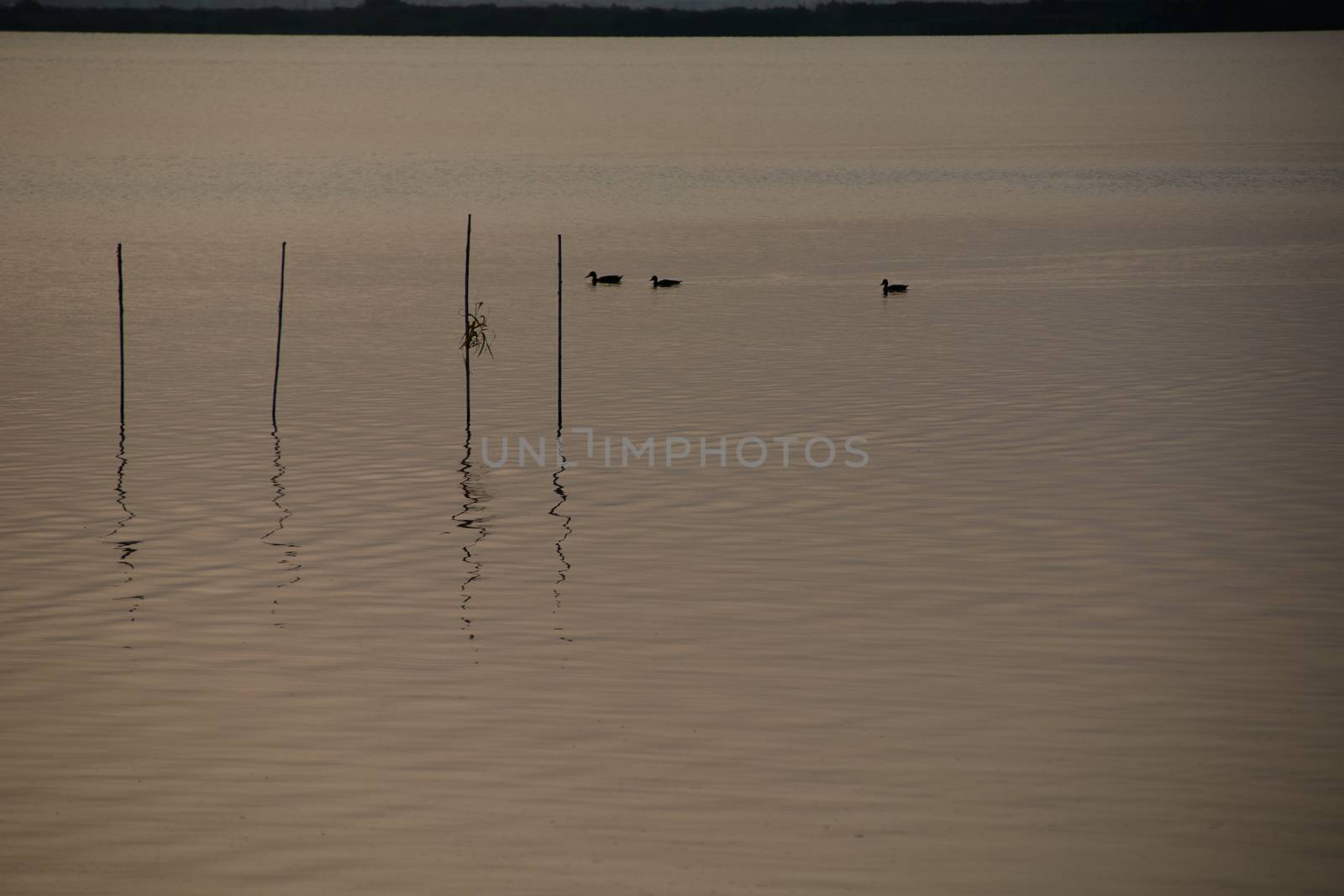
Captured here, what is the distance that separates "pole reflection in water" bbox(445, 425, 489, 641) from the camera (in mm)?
23562

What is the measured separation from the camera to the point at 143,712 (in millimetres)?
19125

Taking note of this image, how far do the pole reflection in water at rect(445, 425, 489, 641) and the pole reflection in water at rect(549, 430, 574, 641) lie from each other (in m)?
1.08

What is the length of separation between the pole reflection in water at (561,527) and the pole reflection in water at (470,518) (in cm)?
108

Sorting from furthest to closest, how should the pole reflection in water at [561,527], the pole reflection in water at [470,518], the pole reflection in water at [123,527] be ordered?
the pole reflection in water at [561,527], the pole reflection in water at [123,527], the pole reflection in water at [470,518]

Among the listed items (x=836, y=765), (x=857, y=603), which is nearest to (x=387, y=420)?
(x=857, y=603)

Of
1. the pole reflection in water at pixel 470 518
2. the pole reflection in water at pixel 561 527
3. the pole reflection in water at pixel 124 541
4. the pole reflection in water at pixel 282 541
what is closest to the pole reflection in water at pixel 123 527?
the pole reflection in water at pixel 124 541

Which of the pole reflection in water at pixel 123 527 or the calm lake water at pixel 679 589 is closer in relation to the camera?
the calm lake water at pixel 679 589

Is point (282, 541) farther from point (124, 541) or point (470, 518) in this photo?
point (470, 518)

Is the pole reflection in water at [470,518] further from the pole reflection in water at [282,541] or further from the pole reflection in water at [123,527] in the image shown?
the pole reflection in water at [123,527]

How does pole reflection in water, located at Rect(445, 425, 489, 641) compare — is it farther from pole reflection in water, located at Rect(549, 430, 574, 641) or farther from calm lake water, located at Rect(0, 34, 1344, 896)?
pole reflection in water, located at Rect(549, 430, 574, 641)

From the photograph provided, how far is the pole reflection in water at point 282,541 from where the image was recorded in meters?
24.5

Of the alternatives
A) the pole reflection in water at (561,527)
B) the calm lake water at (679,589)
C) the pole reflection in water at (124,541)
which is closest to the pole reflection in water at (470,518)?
the calm lake water at (679,589)

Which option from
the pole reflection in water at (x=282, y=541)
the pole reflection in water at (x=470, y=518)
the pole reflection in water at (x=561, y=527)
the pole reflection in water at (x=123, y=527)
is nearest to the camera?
the pole reflection in water at (x=470, y=518)

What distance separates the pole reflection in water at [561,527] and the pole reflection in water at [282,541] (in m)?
3.41
